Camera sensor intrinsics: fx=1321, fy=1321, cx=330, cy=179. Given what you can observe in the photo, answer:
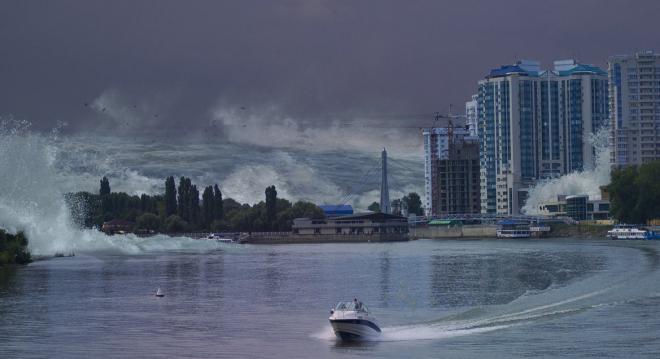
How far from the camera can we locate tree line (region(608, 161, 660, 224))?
192m

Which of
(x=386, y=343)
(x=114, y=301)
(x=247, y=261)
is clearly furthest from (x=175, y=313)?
(x=247, y=261)

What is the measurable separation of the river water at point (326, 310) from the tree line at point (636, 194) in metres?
87.1

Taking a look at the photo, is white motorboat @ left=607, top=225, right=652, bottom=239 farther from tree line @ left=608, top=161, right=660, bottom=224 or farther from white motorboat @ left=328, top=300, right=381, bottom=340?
white motorboat @ left=328, top=300, right=381, bottom=340

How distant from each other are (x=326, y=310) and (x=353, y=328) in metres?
12.5

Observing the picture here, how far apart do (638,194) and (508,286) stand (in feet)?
397

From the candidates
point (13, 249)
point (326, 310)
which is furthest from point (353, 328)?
point (13, 249)

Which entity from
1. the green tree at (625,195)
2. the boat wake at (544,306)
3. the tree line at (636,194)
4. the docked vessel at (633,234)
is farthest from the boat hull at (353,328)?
the green tree at (625,195)

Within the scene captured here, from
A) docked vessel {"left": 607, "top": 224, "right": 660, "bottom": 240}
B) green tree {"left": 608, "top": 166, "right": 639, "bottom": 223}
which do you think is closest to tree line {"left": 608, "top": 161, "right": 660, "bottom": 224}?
green tree {"left": 608, "top": 166, "right": 639, "bottom": 223}

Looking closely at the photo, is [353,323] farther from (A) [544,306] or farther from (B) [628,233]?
(B) [628,233]

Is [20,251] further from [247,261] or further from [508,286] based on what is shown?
[508,286]

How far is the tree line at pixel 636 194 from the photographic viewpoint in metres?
192

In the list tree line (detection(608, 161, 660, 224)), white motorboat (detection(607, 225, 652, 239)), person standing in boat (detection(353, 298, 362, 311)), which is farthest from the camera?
tree line (detection(608, 161, 660, 224))

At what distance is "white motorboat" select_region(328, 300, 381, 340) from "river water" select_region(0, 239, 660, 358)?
0.77 meters

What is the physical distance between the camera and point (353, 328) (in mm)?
51844
